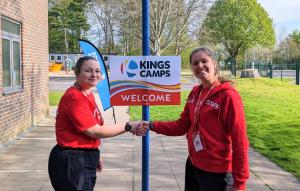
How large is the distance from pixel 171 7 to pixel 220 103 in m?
34.7

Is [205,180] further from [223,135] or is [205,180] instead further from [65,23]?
[65,23]

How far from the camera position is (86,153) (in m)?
3.43

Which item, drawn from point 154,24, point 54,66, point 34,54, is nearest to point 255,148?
point 34,54

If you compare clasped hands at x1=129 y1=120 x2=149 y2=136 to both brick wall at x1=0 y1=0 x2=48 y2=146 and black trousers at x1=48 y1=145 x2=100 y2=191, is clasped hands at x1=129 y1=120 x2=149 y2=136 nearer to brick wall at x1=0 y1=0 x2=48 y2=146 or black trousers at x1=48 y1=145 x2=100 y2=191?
black trousers at x1=48 y1=145 x2=100 y2=191

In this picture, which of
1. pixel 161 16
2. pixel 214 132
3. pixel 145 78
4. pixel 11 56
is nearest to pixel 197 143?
pixel 214 132

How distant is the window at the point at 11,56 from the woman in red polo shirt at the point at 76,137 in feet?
19.4

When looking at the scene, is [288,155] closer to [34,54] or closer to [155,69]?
[155,69]

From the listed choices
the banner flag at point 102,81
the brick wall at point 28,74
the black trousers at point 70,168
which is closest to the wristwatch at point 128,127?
the black trousers at point 70,168

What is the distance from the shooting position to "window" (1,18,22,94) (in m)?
9.14

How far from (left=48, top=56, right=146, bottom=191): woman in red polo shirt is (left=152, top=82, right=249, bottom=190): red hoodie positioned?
29.9 inches

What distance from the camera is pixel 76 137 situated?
133 inches

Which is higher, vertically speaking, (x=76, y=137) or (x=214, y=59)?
(x=214, y=59)

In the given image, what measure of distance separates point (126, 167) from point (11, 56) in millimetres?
4338

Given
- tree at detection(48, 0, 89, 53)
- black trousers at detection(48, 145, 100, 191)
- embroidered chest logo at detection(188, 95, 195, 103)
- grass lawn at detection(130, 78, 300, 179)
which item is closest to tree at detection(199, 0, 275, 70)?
tree at detection(48, 0, 89, 53)
